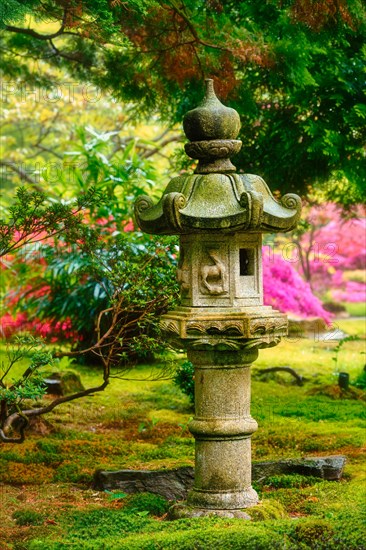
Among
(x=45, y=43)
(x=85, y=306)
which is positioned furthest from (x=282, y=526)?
(x=85, y=306)

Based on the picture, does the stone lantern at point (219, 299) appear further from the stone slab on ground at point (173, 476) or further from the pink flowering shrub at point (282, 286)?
the pink flowering shrub at point (282, 286)

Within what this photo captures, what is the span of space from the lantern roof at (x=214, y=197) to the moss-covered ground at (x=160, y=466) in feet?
5.50

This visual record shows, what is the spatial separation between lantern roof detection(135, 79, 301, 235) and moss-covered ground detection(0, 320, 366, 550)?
1676 millimetres

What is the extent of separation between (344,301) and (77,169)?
1195 cm

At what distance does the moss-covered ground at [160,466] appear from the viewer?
4676 millimetres

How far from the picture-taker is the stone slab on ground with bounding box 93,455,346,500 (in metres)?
6.11

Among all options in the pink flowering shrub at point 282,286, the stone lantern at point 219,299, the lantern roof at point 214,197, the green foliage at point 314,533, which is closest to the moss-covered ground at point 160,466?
the green foliage at point 314,533

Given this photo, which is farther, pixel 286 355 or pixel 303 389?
pixel 286 355

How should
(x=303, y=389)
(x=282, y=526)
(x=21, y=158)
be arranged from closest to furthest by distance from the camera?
(x=282, y=526) < (x=303, y=389) < (x=21, y=158)

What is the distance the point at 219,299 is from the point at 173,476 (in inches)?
A: 61.3

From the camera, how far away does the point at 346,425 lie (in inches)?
321

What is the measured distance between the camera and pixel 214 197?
5227 millimetres

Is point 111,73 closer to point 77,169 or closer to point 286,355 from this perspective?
point 77,169

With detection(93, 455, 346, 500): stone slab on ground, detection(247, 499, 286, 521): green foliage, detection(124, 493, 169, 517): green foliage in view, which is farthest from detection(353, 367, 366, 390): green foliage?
detection(247, 499, 286, 521): green foliage
